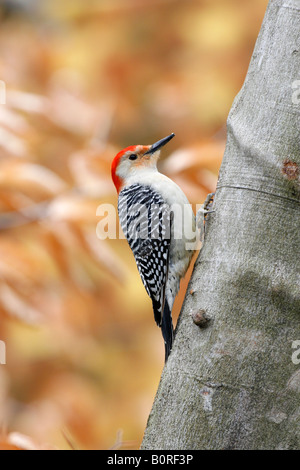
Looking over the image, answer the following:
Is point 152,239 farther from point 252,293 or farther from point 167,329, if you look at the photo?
point 252,293

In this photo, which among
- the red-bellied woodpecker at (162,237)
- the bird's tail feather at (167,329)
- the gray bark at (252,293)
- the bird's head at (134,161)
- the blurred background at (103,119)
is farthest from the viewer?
the blurred background at (103,119)

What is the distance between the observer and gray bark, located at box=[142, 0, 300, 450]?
6.10ft

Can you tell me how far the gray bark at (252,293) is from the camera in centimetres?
186

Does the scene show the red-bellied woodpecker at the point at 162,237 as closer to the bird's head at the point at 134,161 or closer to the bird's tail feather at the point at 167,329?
the bird's tail feather at the point at 167,329

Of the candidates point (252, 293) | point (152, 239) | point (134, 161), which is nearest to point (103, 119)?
point (134, 161)

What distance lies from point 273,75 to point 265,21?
26 cm

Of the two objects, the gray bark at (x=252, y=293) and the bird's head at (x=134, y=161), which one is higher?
the bird's head at (x=134, y=161)

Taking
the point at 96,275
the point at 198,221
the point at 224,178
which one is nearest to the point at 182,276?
the point at 198,221

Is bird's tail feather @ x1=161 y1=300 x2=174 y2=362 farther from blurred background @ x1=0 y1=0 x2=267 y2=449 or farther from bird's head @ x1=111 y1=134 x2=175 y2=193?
blurred background @ x1=0 y1=0 x2=267 y2=449

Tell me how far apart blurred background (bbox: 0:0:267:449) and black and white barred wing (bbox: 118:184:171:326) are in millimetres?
1569

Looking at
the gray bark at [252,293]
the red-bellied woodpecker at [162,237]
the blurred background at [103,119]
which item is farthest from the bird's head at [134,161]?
the gray bark at [252,293]

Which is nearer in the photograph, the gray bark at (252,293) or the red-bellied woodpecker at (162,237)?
the gray bark at (252,293)

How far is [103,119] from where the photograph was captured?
5387 millimetres

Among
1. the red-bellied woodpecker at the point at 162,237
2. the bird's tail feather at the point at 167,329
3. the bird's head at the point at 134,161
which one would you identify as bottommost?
the bird's tail feather at the point at 167,329
